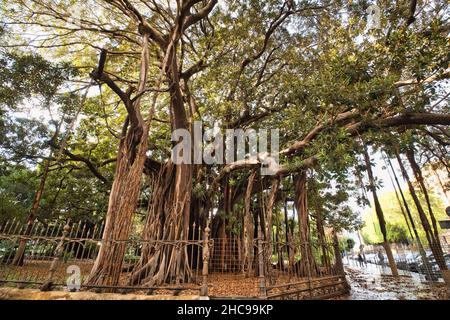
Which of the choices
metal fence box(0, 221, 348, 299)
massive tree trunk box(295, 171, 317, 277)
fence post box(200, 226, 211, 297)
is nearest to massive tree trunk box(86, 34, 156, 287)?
metal fence box(0, 221, 348, 299)

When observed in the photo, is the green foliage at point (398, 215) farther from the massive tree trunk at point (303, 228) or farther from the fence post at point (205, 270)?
the fence post at point (205, 270)

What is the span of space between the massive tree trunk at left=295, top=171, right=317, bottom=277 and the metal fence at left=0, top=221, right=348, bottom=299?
32 mm

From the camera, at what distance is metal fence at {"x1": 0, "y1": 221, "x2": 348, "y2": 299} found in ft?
9.88

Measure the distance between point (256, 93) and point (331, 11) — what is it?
8.96 ft

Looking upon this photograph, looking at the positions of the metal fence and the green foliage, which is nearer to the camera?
the metal fence

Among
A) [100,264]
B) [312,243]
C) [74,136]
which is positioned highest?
[74,136]

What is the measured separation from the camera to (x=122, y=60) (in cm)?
651

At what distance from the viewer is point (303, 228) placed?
16.2 ft

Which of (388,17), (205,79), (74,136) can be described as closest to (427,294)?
(388,17)

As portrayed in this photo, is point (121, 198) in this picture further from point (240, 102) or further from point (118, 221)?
point (240, 102)

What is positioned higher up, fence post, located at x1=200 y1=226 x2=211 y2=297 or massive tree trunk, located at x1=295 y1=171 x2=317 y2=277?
massive tree trunk, located at x1=295 y1=171 x2=317 y2=277

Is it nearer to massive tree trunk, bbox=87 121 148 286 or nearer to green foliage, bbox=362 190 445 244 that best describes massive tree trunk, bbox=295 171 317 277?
massive tree trunk, bbox=87 121 148 286

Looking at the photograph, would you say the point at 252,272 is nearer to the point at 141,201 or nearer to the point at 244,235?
the point at 244,235

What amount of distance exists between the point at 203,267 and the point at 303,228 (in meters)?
2.77
